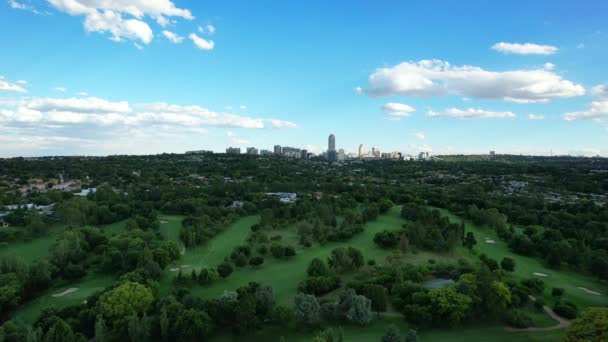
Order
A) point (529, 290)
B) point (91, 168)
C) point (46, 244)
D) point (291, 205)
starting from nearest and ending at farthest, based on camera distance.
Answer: point (529, 290) → point (46, 244) → point (291, 205) → point (91, 168)

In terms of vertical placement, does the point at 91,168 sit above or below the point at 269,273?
above

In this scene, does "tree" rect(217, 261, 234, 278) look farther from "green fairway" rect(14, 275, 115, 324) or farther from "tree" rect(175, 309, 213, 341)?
"green fairway" rect(14, 275, 115, 324)

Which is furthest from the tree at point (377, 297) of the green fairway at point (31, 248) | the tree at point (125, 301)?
the green fairway at point (31, 248)

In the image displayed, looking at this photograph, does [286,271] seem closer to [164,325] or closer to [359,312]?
[359,312]

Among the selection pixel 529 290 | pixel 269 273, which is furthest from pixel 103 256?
pixel 529 290

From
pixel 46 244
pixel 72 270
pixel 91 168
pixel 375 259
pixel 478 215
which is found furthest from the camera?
pixel 91 168

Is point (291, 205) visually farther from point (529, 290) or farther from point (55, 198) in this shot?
point (55, 198)

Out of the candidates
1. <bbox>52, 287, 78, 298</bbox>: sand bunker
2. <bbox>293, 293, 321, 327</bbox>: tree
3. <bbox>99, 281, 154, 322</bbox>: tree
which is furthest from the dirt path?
<bbox>52, 287, 78, 298</bbox>: sand bunker
